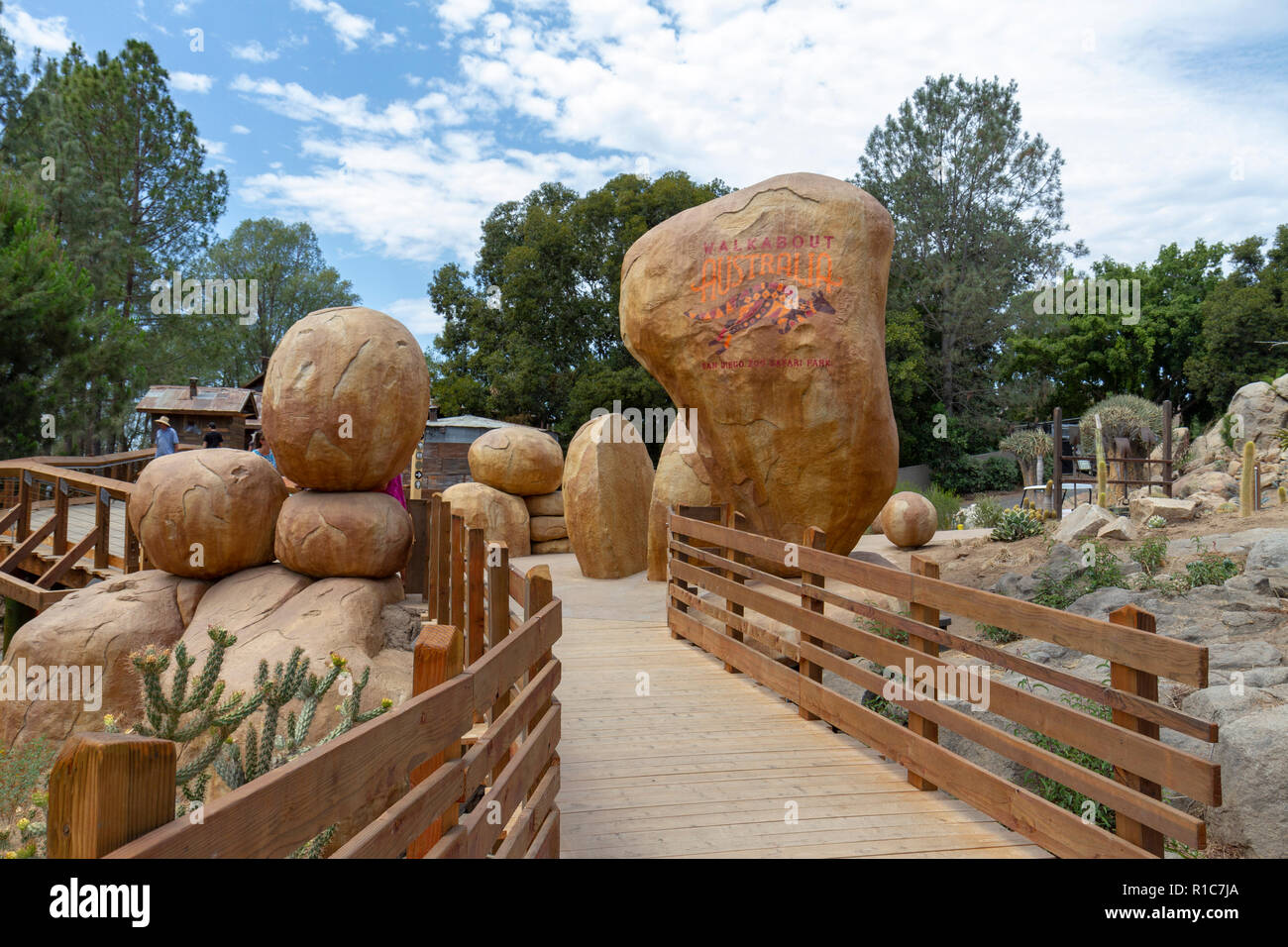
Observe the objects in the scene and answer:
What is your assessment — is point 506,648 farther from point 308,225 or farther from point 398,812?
point 308,225

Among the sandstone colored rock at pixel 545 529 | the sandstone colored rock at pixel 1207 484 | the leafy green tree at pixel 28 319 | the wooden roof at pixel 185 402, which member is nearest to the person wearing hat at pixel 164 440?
the leafy green tree at pixel 28 319

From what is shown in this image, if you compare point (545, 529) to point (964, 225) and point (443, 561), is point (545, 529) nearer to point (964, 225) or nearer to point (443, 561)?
point (443, 561)

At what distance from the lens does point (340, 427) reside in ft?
21.4

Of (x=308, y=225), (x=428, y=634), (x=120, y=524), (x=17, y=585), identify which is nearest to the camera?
(x=428, y=634)

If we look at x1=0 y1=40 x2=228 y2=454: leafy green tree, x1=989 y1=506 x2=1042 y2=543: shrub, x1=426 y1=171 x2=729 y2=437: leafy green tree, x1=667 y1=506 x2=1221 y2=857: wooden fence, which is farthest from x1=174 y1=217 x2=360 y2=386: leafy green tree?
x1=667 y1=506 x2=1221 y2=857: wooden fence

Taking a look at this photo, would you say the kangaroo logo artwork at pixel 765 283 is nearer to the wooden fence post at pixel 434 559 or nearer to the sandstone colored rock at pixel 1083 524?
the wooden fence post at pixel 434 559

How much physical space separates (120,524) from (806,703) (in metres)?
12.6

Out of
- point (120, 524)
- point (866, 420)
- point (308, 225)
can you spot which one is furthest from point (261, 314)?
point (866, 420)

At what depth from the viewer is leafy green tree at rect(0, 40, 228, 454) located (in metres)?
16.7

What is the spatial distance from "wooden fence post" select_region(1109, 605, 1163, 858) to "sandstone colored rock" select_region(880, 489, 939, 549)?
998cm

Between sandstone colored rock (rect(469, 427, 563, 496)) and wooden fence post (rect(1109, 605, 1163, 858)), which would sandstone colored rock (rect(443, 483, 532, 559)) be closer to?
sandstone colored rock (rect(469, 427, 563, 496))

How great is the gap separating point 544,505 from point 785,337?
674 cm

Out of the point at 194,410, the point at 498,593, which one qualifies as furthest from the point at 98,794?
the point at 194,410
